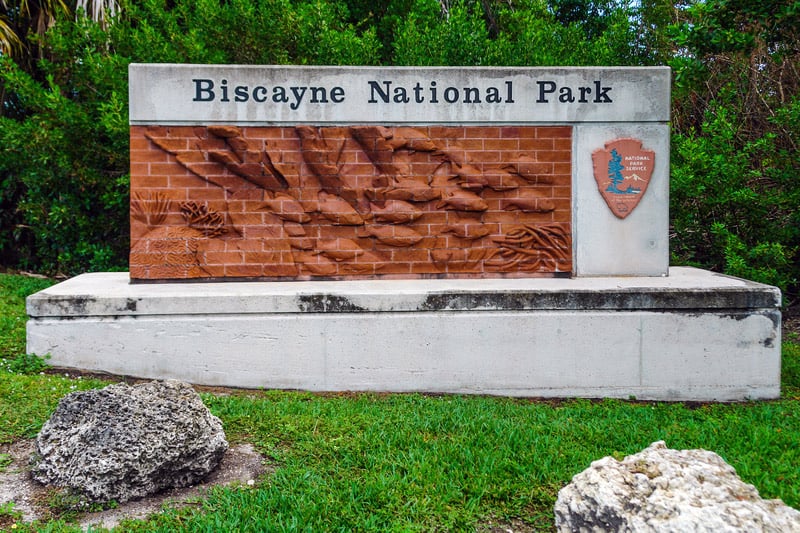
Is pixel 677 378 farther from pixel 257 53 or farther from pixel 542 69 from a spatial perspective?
pixel 257 53

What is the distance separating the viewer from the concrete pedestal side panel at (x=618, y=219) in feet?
21.7

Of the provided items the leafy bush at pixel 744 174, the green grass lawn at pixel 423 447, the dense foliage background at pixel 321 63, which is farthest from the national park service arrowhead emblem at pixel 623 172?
the dense foliage background at pixel 321 63

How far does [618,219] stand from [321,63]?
5165mm

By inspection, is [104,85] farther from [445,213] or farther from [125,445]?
[125,445]

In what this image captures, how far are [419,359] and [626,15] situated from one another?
797 centimetres

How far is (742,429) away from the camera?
4816 mm

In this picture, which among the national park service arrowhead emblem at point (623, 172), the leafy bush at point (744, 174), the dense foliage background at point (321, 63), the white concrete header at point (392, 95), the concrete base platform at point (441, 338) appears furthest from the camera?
the dense foliage background at point (321, 63)

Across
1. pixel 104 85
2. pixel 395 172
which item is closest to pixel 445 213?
pixel 395 172

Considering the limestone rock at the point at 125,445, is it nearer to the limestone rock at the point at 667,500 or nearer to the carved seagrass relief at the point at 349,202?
the limestone rock at the point at 667,500

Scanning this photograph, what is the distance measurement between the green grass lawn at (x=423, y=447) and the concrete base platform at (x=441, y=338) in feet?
0.70

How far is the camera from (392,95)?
21.5 ft

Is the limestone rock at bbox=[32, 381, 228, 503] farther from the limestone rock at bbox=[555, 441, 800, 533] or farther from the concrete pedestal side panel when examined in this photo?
the concrete pedestal side panel

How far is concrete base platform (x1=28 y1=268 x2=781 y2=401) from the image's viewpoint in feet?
18.7

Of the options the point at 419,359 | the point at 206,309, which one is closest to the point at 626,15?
the point at 419,359
